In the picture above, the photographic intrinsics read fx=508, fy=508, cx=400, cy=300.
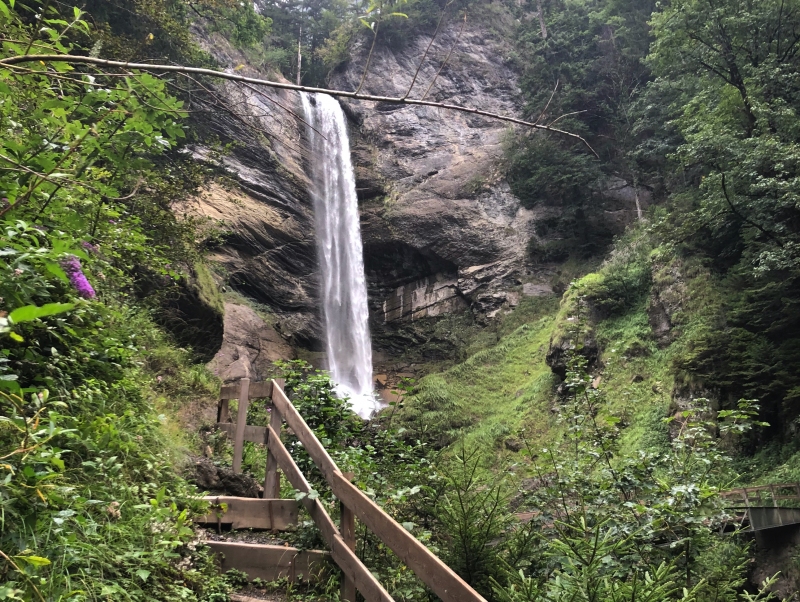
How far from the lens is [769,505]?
789 cm

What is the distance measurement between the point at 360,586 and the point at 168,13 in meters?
14.2

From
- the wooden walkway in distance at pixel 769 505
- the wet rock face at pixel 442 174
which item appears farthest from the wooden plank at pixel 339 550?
the wet rock face at pixel 442 174

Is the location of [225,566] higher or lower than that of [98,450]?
lower

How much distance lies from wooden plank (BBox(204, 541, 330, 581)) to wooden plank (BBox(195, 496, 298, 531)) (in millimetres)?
523

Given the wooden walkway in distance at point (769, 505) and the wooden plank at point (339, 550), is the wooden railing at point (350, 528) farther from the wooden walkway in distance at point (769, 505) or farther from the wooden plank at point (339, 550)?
the wooden walkway in distance at point (769, 505)

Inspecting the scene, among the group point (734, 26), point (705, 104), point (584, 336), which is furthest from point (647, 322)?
point (734, 26)

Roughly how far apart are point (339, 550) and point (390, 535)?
637mm

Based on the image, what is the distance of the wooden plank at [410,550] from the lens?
1.81 metres

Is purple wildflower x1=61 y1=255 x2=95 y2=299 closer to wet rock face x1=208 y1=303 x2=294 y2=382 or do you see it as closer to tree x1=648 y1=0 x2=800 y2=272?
wet rock face x1=208 y1=303 x2=294 y2=382

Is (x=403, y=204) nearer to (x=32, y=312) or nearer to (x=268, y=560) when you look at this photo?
(x=268, y=560)

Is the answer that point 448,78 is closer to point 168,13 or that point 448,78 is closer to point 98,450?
point 168,13

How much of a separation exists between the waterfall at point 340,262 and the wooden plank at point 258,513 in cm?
1552

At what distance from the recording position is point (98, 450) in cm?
277

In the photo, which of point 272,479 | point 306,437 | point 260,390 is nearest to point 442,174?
point 260,390
